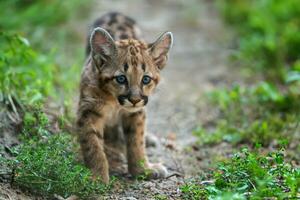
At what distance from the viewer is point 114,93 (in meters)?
5.89

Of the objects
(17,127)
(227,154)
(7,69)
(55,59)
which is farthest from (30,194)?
(55,59)

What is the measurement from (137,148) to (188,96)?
10.2ft

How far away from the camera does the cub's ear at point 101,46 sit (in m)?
5.98

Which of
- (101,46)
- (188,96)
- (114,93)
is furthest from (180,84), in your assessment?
(114,93)

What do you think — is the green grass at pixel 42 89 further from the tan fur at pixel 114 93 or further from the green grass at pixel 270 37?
the green grass at pixel 270 37

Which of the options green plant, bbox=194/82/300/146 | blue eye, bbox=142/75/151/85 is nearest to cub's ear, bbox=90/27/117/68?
blue eye, bbox=142/75/151/85

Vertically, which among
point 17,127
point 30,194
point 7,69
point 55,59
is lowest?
point 30,194

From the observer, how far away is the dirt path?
6590 millimetres

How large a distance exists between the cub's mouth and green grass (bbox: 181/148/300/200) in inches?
34.4

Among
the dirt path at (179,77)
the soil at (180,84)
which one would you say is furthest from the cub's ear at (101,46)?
the dirt path at (179,77)

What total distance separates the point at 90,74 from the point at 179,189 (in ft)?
4.75

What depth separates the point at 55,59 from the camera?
934cm

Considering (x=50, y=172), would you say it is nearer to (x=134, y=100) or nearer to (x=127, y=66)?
(x=134, y=100)

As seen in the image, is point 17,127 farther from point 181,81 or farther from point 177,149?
point 181,81
